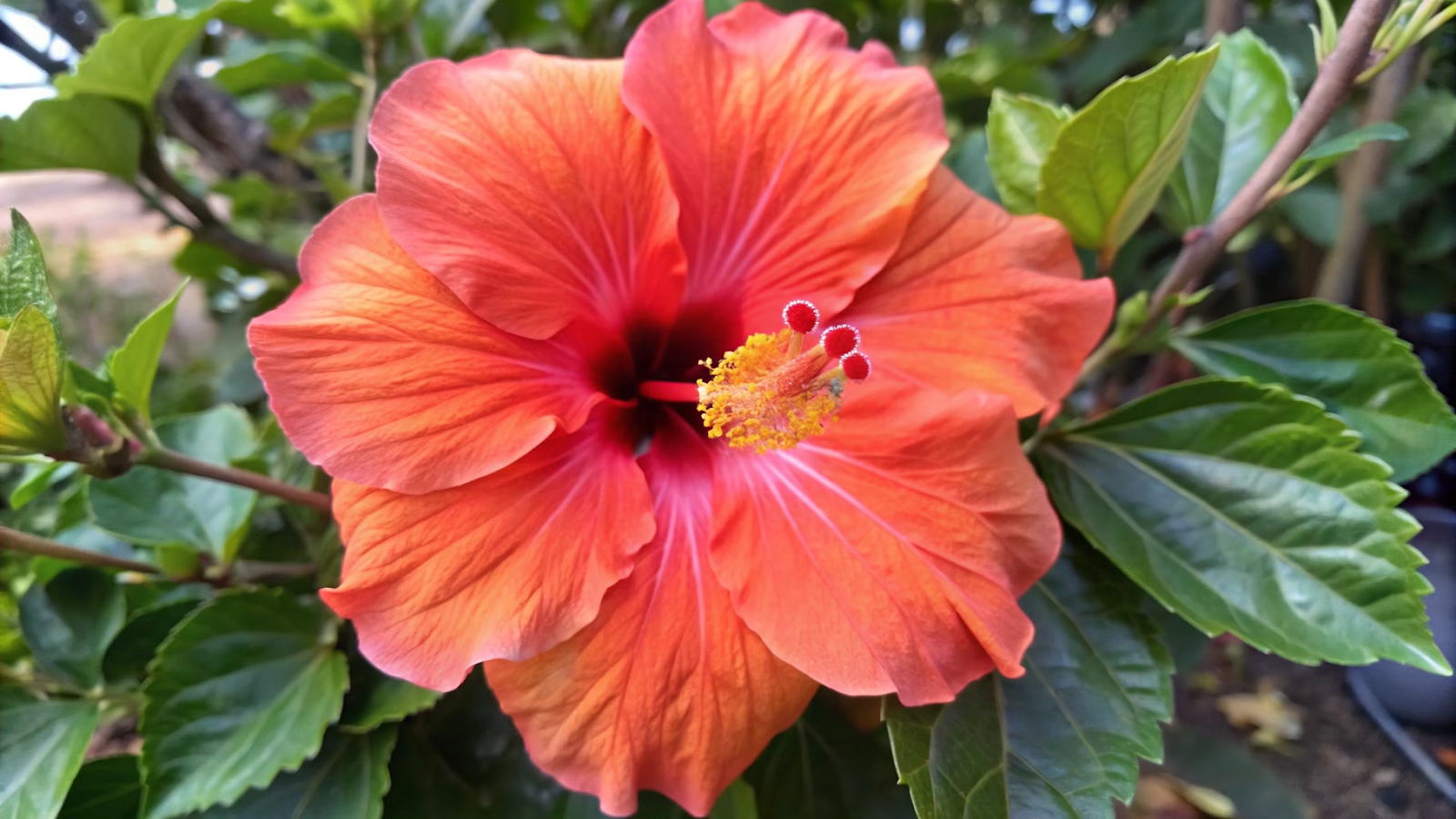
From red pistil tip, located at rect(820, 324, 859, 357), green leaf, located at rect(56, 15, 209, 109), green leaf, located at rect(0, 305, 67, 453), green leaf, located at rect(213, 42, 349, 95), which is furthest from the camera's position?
green leaf, located at rect(213, 42, 349, 95)

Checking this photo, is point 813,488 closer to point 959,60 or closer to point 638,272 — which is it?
point 638,272

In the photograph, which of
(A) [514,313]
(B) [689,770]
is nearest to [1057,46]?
(A) [514,313]

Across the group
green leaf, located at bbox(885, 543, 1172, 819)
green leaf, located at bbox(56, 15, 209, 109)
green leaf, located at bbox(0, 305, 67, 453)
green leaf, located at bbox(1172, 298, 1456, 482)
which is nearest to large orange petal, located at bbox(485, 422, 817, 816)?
green leaf, located at bbox(885, 543, 1172, 819)

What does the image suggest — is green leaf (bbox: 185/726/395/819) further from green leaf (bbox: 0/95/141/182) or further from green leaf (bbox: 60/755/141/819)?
green leaf (bbox: 0/95/141/182)

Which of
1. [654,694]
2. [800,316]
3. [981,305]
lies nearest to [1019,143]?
[981,305]

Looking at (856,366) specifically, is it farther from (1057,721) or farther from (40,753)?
(40,753)

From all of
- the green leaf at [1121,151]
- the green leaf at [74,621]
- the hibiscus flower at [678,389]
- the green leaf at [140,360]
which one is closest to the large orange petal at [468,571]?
the hibiscus flower at [678,389]

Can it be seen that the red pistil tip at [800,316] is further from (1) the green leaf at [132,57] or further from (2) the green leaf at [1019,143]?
(1) the green leaf at [132,57]
